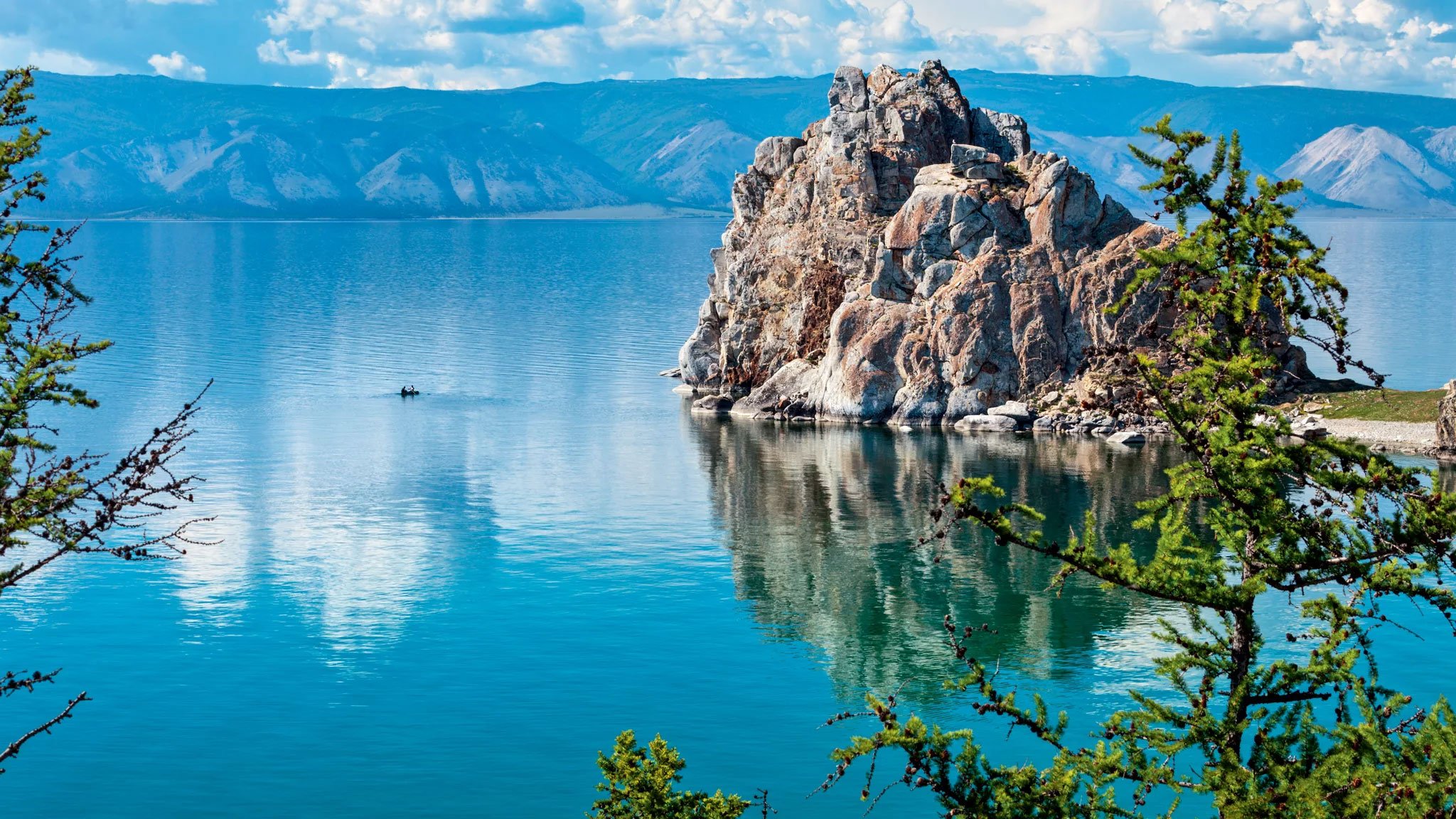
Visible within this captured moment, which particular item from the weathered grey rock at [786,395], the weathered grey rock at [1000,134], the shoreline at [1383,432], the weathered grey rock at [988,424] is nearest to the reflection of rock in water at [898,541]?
the weathered grey rock at [988,424]

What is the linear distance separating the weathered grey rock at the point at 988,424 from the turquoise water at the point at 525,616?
4451mm

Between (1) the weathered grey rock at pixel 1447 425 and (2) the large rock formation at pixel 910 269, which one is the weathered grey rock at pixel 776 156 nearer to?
(2) the large rock formation at pixel 910 269

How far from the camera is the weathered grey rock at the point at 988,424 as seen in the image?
116125 millimetres

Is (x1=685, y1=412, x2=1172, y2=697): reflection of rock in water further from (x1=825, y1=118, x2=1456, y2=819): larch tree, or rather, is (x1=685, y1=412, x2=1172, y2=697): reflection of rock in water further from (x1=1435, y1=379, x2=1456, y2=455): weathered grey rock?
(x1=825, y1=118, x2=1456, y2=819): larch tree

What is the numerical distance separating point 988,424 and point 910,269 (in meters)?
16.6

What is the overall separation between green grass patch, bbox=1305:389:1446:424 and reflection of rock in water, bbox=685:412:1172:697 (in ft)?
55.7

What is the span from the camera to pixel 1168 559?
65.4ft

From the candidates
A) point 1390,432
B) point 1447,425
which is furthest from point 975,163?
point 1447,425

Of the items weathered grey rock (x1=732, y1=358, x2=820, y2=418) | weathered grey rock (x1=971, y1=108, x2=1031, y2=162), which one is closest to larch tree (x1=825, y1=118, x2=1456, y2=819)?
weathered grey rock (x1=732, y1=358, x2=820, y2=418)

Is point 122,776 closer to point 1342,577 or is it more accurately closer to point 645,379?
point 1342,577

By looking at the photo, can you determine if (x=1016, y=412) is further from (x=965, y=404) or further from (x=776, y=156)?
(x=776, y=156)

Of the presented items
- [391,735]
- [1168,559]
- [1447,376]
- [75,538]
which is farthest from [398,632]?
[1447,376]

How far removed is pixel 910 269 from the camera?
124688 mm

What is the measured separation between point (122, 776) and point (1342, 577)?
142 feet
